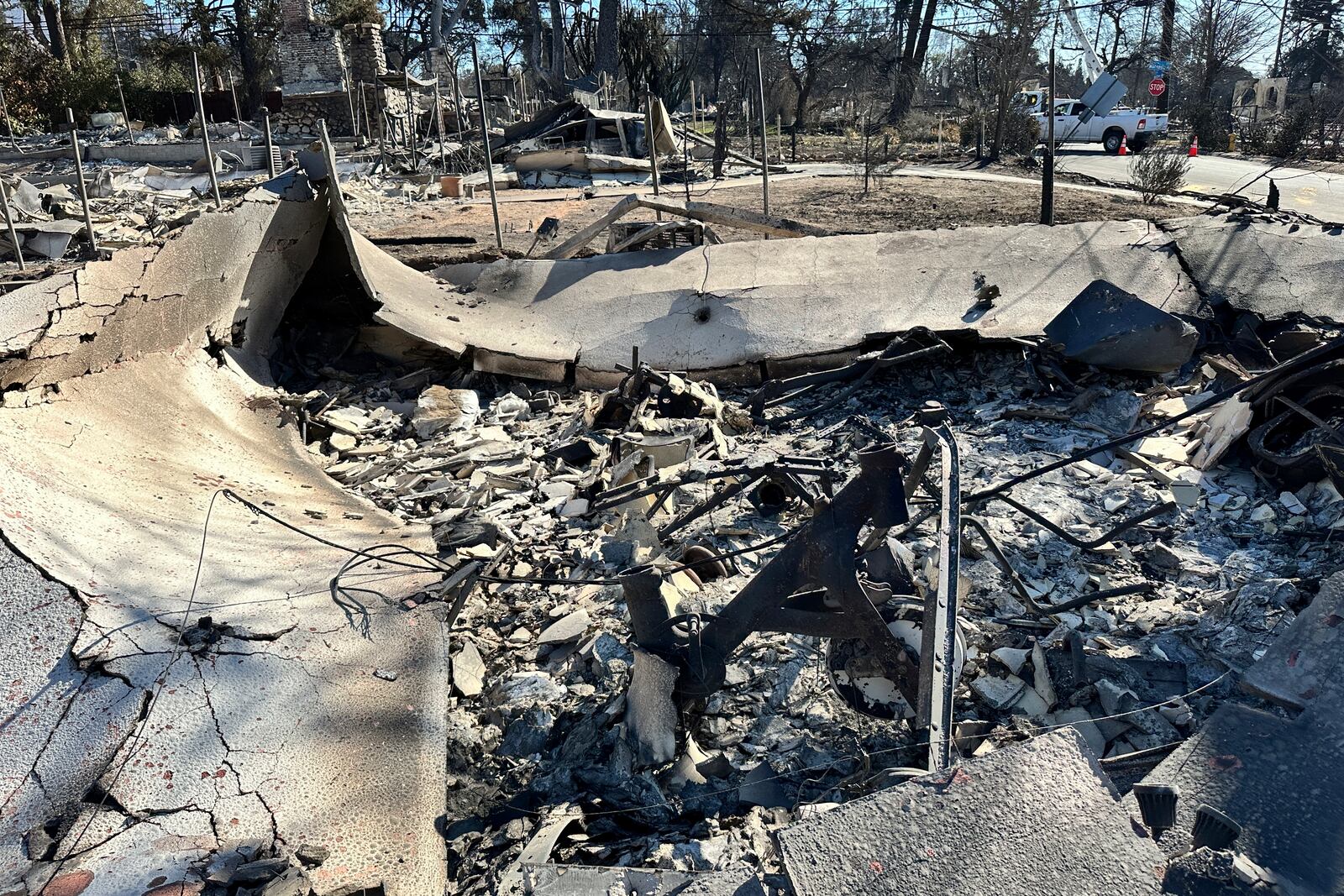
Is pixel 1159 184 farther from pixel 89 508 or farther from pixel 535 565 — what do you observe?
pixel 89 508

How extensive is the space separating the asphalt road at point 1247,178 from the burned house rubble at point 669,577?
5.54 meters

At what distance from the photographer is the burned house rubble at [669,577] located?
2.37m

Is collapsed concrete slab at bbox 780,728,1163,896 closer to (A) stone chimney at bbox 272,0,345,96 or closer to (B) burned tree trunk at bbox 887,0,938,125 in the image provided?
(A) stone chimney at bbox 272,0,345,96

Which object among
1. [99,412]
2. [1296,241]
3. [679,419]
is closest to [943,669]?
[679,419]

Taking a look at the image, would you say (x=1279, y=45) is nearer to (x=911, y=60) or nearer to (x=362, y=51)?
(x=911, y=60)

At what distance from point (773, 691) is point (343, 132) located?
2620 centimetres

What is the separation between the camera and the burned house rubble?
93.4 inches

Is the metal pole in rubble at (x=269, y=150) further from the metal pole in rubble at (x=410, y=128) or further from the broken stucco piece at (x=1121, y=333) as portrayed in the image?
the broken stucco piece at (x=1121, y=333)

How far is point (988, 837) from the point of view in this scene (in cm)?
196

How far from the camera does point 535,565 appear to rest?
15.1ft

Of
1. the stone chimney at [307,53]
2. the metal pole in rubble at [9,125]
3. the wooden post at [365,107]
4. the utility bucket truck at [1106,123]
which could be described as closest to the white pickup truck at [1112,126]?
the utility bucket truck at [1106,123]

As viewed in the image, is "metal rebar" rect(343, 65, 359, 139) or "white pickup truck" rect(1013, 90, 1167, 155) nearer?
"metal rebar" rect(343, 65, 359, 139)

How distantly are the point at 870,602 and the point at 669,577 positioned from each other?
127 cm

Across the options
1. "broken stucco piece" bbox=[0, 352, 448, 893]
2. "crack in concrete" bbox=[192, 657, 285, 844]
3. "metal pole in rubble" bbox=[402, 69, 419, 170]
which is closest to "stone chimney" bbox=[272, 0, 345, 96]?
"metal pole in rubble" bbox=[402, 69, 419, 170]
